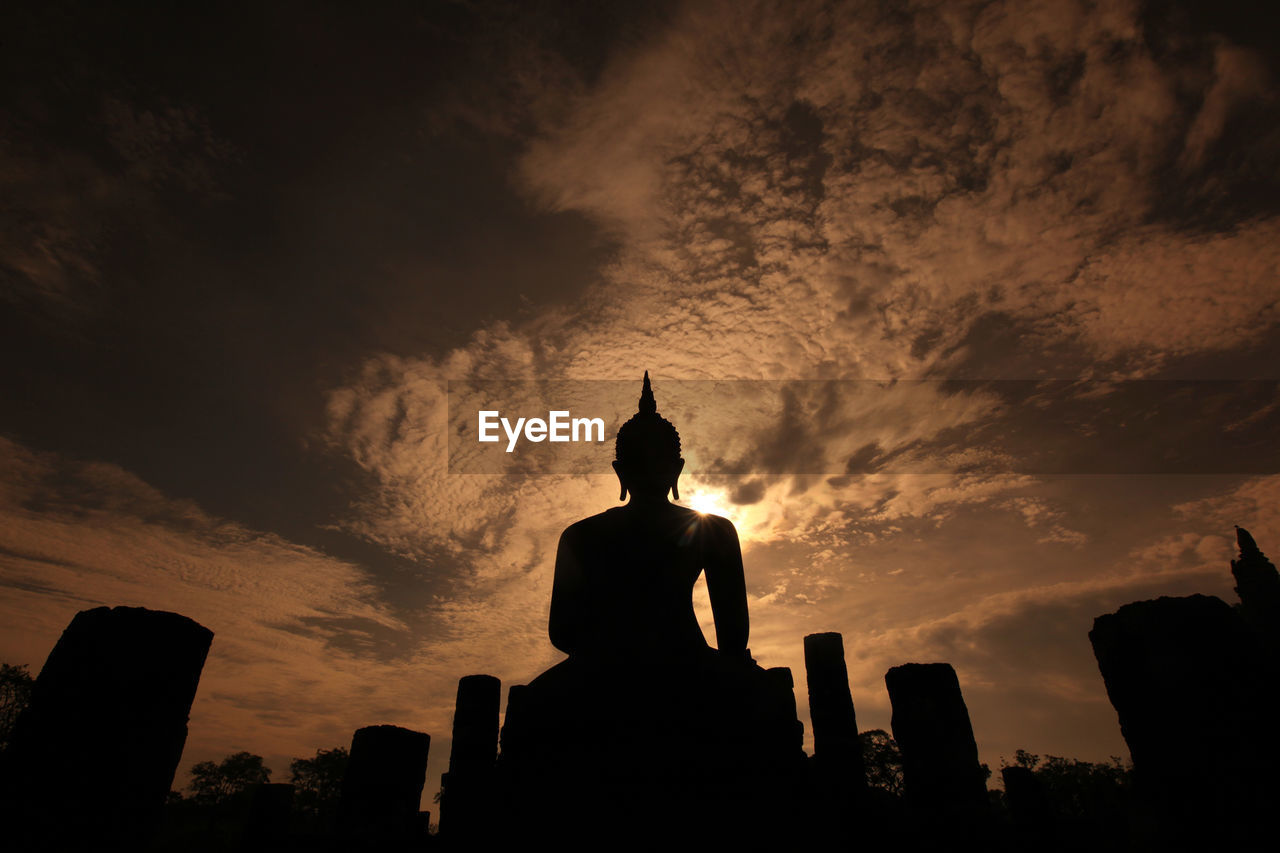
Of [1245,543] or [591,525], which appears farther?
[1245,543]

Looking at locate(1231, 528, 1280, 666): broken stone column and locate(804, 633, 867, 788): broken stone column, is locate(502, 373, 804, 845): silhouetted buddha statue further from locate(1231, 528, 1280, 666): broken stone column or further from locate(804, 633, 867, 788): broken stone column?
locate(1231, 528, 1280, 666): broken stone column

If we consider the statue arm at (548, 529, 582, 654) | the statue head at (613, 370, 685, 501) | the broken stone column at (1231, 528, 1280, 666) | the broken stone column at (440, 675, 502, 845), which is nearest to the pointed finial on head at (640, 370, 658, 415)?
the statue head at (613, 370, 685, 501)

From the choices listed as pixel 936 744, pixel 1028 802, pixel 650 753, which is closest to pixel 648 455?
pixel 650 753

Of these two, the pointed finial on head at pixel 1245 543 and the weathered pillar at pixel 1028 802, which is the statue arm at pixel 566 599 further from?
the pointed finial on head at pixel 1245 543

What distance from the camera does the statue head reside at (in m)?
5.30

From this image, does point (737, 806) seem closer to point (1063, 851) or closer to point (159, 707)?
point (1063, 851)

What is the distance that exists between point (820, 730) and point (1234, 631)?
3.72 m

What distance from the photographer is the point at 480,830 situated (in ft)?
11.3

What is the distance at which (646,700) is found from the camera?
368cm

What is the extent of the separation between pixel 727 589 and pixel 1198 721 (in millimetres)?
2796

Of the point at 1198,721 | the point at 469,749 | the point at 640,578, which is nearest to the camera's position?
the point at 1198,721

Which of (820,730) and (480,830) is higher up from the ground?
(820,730)

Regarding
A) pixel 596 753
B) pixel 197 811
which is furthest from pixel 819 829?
pixel 197 811

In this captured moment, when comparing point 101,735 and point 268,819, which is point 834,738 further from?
point 101,735
